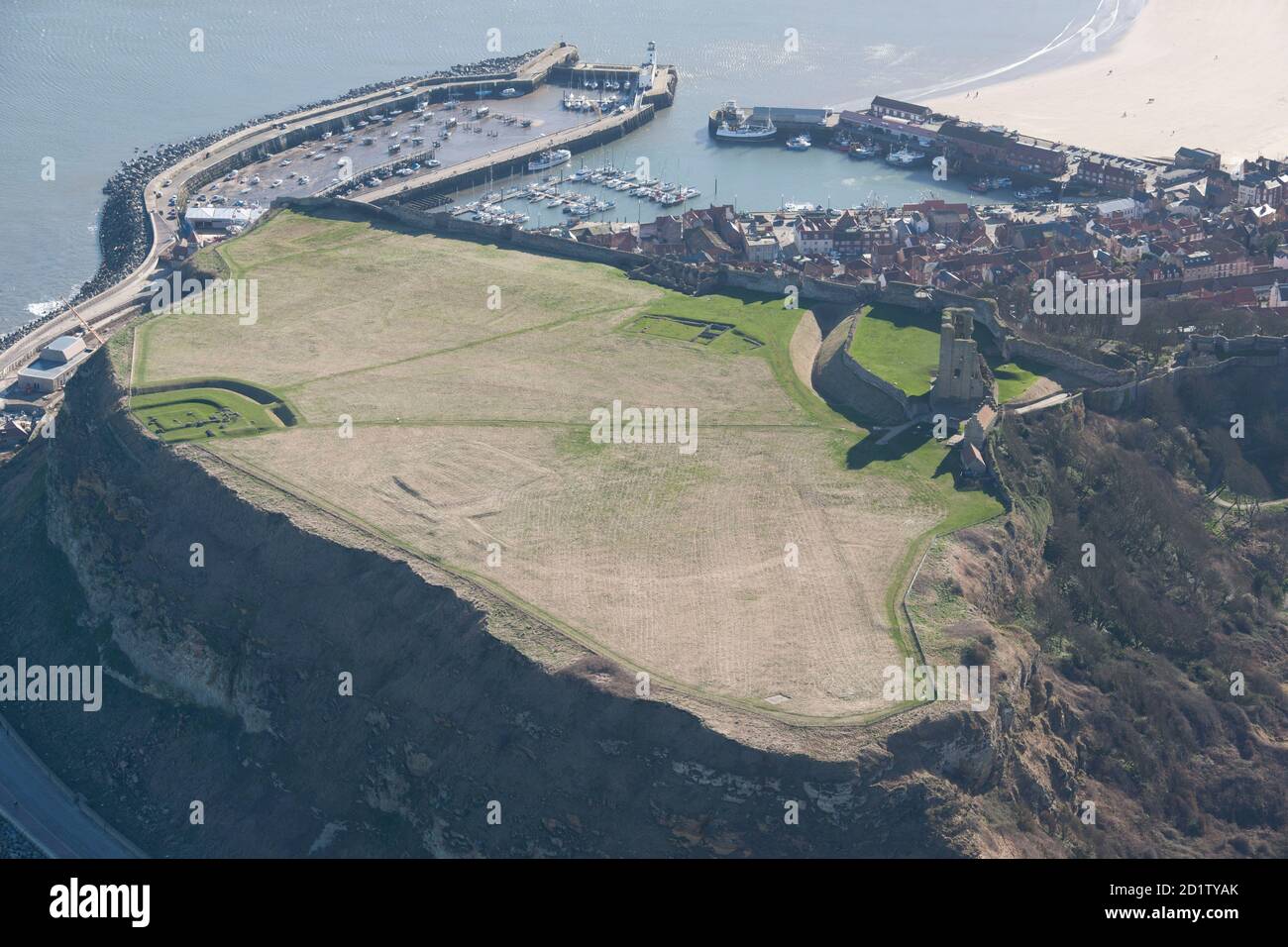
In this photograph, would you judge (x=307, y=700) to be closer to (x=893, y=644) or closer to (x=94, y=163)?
(x=893, y=644)

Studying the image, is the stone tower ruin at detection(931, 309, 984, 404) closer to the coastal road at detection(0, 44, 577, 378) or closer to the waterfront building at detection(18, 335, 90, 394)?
the waterfront building at detection(18, 335, 90, 394)

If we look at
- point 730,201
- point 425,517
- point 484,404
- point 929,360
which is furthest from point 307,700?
point 730,201

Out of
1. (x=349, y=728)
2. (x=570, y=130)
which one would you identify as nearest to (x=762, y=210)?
(x=570, y=130)

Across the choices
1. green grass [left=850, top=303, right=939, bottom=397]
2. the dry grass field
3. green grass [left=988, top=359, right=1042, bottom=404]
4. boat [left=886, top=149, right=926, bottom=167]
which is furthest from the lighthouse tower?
green grass [left=988, top=359, right=1042, bottom=404]

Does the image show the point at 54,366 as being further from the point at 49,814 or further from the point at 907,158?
the point at 907,158

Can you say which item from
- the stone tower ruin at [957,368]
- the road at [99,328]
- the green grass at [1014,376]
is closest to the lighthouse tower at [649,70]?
the road at [99,328]

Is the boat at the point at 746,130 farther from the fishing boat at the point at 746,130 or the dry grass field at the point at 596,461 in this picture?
the dry grass field at the point at 596,461
